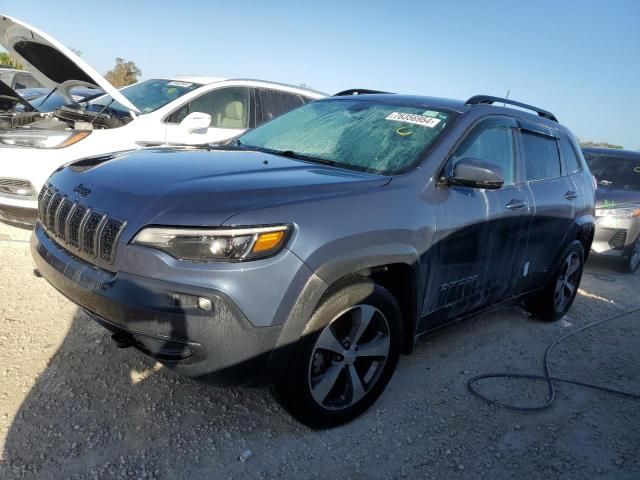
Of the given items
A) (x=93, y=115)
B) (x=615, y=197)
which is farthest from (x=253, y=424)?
(x=615, y=197)

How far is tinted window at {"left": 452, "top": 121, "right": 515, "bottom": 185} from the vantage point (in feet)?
10.8

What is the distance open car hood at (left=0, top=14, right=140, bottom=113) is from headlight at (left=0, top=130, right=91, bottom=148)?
603mm

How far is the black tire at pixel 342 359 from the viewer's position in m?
2.51

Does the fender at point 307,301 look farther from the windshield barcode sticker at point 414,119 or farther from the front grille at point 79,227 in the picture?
the windshield barcode sticker at point 414,119

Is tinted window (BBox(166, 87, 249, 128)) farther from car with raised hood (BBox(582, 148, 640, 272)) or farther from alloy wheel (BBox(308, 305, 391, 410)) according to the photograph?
car with raised hood (BBox(582, 148, 640, 272))

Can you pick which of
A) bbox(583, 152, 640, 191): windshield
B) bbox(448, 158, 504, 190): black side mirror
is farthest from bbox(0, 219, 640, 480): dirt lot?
bbox(583, 152, 640, 191): windshield

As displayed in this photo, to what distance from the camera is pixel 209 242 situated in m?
2.19

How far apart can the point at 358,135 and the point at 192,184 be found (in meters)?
1.35

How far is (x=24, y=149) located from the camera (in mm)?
4863

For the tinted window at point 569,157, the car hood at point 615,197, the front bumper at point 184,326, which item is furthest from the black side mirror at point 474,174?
the car hood at point 615,197

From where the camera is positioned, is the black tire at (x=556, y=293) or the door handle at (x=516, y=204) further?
the black tire at (x=556, y=293)

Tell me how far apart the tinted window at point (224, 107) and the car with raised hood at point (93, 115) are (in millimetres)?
11

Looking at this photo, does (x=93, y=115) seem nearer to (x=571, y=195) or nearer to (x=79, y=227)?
(x=79, y=227)

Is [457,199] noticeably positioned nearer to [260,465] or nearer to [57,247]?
[260,465]
